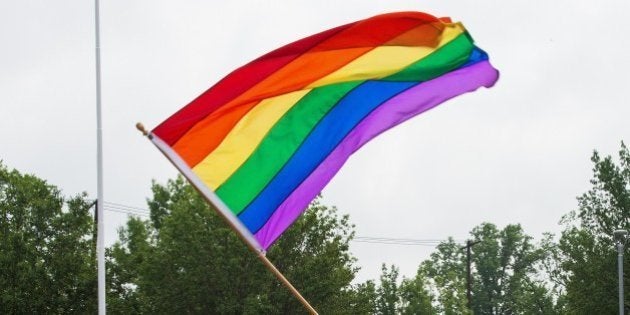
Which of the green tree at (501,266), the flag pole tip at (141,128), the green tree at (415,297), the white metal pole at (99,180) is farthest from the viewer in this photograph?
the green tree at (501,266)

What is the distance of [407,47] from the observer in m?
15.6

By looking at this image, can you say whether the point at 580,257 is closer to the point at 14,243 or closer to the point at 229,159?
the point at 14,243

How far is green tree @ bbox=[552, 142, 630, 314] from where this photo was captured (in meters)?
56.6

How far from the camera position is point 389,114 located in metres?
15.4

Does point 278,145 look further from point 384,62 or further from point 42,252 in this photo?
point 42,252

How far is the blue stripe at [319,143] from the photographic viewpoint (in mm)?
14570

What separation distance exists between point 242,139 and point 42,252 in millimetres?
38317

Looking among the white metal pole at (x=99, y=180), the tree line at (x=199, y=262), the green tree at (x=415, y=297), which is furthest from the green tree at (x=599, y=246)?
the white metal pole at (x=99, y=180)

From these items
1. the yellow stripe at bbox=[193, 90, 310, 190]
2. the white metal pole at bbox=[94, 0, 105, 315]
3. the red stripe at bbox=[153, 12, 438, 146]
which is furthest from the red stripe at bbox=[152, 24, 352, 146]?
the white metal pole at bbox=[94, 0, 105, 315]

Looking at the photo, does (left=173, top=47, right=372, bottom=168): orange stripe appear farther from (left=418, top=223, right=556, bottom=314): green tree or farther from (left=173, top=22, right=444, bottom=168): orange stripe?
(left=418, top=223, right=556, bottom=314): green tree

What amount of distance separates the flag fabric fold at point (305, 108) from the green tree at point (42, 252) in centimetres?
3641

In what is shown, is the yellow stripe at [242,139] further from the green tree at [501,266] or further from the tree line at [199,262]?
the green tree at [501,266]

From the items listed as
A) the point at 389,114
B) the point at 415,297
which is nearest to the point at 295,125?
the point at 389,114

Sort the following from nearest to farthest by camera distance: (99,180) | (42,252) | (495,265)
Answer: (99,180) → (42,252) → (495,265)
